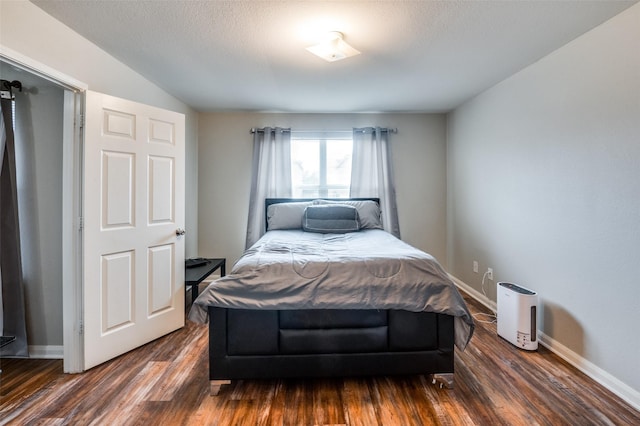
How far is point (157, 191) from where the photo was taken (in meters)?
2.49

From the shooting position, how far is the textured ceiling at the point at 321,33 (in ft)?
5.84

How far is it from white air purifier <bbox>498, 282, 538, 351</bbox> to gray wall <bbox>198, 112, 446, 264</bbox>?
5.74ft

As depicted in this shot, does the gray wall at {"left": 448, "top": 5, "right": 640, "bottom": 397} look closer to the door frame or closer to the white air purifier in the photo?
the white air purifier

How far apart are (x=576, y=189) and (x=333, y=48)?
2.05 m

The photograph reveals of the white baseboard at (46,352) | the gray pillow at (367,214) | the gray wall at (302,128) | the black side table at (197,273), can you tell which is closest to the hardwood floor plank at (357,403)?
the black side table at (197,273)

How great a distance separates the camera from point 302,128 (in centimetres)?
404

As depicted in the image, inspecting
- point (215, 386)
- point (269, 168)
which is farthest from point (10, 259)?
point (269, 168)

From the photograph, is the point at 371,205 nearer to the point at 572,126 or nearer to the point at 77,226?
the point at 572,126

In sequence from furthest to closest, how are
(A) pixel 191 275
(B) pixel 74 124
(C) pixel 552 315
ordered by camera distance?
1. (A) pixel 191 275
2. (C) pixel 552 315
3. (B) pixel 74 124

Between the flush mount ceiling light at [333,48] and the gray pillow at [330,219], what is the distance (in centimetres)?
160

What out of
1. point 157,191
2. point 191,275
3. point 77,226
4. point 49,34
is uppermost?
point 49,34

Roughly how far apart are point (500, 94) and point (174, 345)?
12.6 ft

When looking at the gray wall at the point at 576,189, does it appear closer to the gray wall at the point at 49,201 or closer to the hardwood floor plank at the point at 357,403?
the hardwood floor plank at the point at 357,403

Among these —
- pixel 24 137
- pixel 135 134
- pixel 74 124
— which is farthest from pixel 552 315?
pixel 24 137
